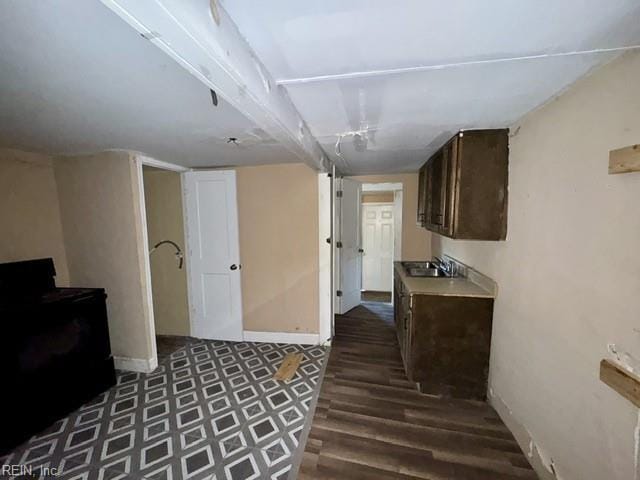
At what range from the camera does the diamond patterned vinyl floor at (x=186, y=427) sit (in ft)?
5.10

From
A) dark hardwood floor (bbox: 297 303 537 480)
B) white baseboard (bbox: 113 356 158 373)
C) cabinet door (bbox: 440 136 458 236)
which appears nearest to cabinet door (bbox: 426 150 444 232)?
cabinet door (bbox: 440 136 458 236)

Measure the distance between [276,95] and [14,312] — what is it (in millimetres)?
2239

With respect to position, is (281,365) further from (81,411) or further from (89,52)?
(89,52)

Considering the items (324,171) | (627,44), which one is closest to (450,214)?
(627,44)

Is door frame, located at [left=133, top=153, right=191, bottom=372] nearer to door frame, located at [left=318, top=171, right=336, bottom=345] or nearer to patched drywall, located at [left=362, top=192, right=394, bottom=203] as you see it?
door frame, located at [left=318, top=171, right=336, bottom=345]

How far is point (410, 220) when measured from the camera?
4109 mm

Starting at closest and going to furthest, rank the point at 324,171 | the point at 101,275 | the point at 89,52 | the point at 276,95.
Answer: the point at 89,52 → the point at 276,95 → the point at 101,275 → the point at 324,171

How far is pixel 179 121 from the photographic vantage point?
1554 millimetres

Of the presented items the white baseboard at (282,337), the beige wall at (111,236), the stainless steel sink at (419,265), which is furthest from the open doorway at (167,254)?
the stainless steel sink at (419,265)

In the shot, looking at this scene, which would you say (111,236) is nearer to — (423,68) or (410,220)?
(423,68)

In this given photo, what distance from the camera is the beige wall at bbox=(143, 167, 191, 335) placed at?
312cm

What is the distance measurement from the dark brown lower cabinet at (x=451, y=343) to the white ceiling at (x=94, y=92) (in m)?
1.91

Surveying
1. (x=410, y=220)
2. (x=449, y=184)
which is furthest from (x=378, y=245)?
(x=449, y=184)

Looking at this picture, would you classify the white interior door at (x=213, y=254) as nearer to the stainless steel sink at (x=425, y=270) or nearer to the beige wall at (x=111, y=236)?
the beige wall at (x=111, y=236)
